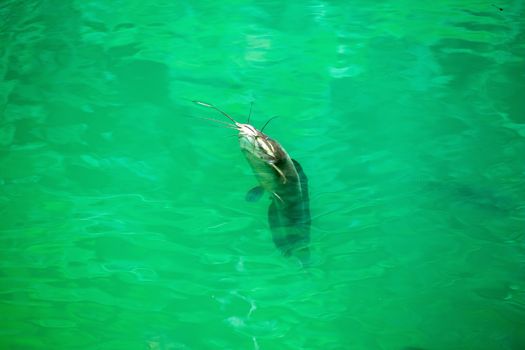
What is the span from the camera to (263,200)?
13.5 ft

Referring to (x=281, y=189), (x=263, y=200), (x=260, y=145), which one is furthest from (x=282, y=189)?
(x=263, y=200)

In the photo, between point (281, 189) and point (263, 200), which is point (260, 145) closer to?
point (281, 189)

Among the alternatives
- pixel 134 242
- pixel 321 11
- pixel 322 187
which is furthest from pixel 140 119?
pixel 321 11

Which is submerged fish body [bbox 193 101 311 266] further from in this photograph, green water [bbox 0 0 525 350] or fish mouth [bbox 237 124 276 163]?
green water [bbox 0 0 525 350]

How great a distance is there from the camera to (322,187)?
426cm

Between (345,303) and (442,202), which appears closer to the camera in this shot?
(345,303)

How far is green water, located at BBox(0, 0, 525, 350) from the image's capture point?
350 cm

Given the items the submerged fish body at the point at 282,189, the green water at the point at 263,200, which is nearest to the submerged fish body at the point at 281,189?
the submerged fish body at the point at 282,189

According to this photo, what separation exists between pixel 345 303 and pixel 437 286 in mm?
719

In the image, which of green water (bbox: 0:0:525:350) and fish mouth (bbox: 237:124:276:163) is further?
green water (bbox: 0:0:525:350)

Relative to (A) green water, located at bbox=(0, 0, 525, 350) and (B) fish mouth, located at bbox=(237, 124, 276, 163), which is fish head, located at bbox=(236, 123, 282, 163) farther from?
(A) green water, located at bbox=(0, 0, 525, 350)

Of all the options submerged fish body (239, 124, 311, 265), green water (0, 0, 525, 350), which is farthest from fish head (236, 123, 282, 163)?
green water (0, 0, 525, 350)

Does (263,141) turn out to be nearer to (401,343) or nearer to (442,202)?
(401,343)

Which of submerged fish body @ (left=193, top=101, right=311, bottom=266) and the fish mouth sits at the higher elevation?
the fish mouth
